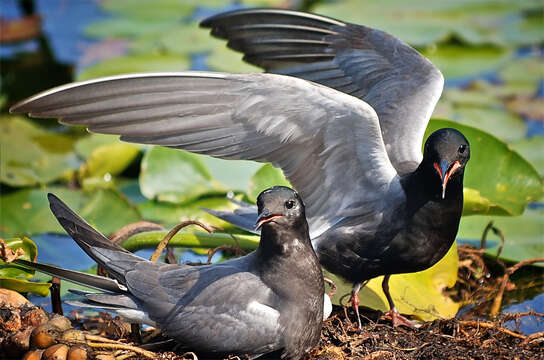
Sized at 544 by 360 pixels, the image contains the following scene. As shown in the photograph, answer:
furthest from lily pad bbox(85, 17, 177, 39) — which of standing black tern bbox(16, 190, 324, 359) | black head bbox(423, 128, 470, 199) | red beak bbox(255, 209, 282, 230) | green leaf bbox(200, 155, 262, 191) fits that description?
red beak bbox(255, 209, 282, 230)

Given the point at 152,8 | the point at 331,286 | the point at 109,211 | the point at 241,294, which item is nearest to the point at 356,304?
the point at 331,286

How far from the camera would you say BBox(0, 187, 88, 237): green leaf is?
6.15 m

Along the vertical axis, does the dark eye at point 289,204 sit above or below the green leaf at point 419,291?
above

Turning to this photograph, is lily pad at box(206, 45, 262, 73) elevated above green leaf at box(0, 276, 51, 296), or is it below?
below

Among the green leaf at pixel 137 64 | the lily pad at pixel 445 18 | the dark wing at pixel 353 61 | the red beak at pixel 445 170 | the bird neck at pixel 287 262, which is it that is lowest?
the green leaf at pixel 137 64

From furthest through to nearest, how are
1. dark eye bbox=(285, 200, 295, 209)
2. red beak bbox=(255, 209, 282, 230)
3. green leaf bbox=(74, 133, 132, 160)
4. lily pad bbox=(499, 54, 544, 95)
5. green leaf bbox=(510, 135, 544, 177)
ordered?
lily pad bbox=(499, 54, 544, 95) < green leaf bbox=(74, 133, 132, 160) < green leaf bbox=(510, 135, 544, 177) < dark eye bbox=(285, 200, 295, 209) < red beak bbox=(255, 209, 282, 230)

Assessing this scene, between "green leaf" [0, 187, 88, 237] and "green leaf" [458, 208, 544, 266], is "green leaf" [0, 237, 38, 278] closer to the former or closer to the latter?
"green leaf" [0, 187, 88, 237]

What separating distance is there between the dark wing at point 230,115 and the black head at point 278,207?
515mm

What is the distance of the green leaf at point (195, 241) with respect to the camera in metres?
5.20

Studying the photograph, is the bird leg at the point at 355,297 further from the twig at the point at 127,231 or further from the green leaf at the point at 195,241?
the twig at the point at 127,231

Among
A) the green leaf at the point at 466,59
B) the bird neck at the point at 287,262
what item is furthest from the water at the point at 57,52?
the bird neck at the point at 287,262

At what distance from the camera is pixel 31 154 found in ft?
23.6

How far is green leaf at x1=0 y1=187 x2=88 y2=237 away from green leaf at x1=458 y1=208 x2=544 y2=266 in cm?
282

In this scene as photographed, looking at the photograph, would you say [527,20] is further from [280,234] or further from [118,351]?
[118,351]
